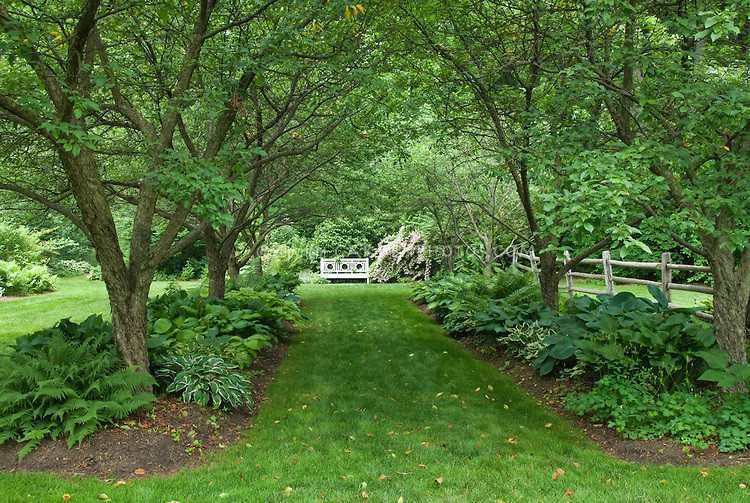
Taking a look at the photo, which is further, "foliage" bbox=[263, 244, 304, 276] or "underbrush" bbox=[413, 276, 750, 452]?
"foliage" bbox=[263, 244, 304, 276]

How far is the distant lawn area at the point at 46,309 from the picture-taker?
29.8ft

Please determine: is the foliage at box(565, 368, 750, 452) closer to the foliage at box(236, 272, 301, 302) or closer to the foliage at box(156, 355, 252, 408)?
the foliage at box(156, 355, 252, 408)

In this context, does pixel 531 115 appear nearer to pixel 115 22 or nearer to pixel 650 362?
pixel 650 362

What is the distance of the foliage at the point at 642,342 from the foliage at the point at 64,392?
4.13 metres

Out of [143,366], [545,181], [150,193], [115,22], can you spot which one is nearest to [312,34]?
[115,22]

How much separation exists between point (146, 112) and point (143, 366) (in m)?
4.64

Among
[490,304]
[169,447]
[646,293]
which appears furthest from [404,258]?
[169,447]

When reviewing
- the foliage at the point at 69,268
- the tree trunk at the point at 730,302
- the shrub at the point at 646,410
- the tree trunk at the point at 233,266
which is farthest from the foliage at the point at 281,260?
the tree trunk at the point at 730,302

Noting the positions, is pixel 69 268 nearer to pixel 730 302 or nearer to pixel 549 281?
pixel 549 281

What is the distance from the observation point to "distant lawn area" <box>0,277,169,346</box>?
9.09m

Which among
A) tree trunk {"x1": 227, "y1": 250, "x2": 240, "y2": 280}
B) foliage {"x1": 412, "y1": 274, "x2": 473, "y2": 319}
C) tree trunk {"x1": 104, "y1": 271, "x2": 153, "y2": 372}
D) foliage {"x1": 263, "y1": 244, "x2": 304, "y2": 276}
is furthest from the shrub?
foliage {"x1": 263, "y1": 244, "x2": 304, "y2": 276}

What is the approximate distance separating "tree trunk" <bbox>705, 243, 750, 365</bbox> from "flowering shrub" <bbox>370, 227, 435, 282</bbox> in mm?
10563

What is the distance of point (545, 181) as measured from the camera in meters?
4.11

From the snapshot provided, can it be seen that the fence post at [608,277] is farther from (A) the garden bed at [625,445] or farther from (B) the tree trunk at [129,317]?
(B) the tree trunk at [129,317]
